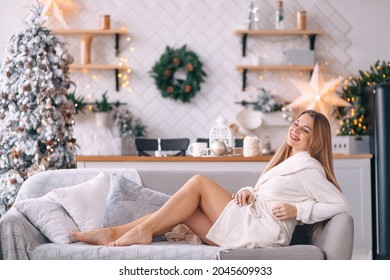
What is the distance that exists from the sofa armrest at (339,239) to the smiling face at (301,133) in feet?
1.08

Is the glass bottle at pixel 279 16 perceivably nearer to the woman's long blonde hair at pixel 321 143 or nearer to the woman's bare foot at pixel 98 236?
the woman's long blonde hair at pixel 321 143

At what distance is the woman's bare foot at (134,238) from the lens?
107 inches

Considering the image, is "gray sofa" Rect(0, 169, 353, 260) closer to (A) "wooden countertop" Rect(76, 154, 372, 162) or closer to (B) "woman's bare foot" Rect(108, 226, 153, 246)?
(B) "woman's bare foot" Rect(108, 226, 153, 246)

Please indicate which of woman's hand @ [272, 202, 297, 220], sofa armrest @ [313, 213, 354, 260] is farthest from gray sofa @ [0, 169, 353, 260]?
woman's hand @ [272, 202, 297, 220]

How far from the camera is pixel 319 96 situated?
17.1ft

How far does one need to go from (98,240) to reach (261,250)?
602 mm

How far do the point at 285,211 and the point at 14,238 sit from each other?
37.2 inches

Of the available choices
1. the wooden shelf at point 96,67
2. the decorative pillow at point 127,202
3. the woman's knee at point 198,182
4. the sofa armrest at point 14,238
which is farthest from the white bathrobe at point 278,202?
the wooden shelf at point 96,67

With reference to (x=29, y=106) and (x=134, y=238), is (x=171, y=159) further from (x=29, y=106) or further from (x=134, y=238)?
(x=134, y=238)

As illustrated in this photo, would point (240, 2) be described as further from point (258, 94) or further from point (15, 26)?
point (15, 26)

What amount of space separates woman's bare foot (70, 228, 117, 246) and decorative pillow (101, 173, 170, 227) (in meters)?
0.23
